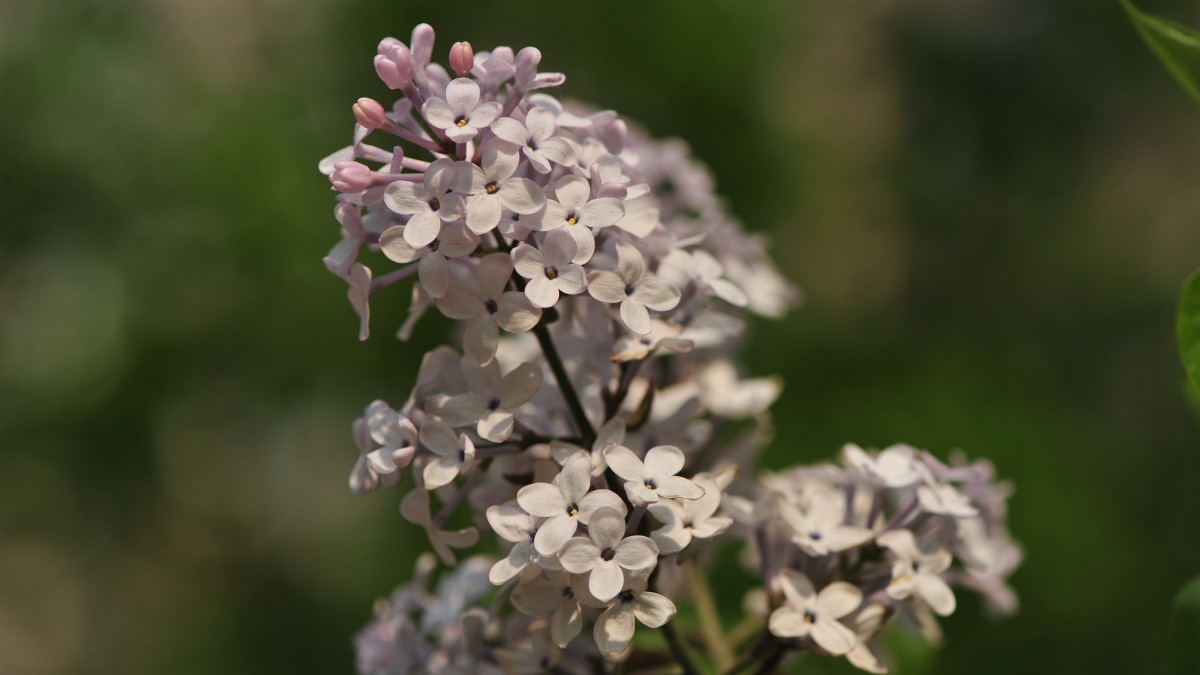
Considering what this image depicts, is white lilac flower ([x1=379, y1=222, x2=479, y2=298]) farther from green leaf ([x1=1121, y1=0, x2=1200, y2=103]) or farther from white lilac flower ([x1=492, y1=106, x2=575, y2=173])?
green leaf ([x1=1121, y1=0, x2=1200, y2=103])

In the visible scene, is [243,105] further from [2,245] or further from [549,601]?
[549,601]

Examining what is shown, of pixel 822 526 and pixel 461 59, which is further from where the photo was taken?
pixel 822 526

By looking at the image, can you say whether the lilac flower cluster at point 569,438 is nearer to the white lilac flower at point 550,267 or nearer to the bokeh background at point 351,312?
the white lilac flower at point 550,267

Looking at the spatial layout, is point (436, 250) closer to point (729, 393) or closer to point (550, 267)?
point (550, 267)

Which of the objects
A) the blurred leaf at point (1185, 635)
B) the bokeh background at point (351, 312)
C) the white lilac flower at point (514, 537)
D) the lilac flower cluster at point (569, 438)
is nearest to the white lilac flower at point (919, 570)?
the lilac flower cluster at point (569, 438)

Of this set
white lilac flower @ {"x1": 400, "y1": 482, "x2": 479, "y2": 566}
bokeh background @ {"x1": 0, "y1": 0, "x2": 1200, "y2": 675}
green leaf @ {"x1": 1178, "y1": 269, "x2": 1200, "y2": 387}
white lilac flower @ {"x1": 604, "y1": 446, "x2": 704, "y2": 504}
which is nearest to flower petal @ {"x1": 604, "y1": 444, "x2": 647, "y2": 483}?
white lilac flower @ {"x1": 604, "y1": 446, "x2": 704, "y2": 504}

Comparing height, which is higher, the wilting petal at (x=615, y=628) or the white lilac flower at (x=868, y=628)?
the wilting petal at (x=615, y=628)

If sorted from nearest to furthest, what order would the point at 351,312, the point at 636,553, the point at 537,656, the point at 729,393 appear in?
the point at 636,553
the point at 537,656
the point at 729,393
the point at 351,312

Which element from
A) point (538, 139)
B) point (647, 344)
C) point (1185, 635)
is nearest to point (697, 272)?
point (647, 344)
